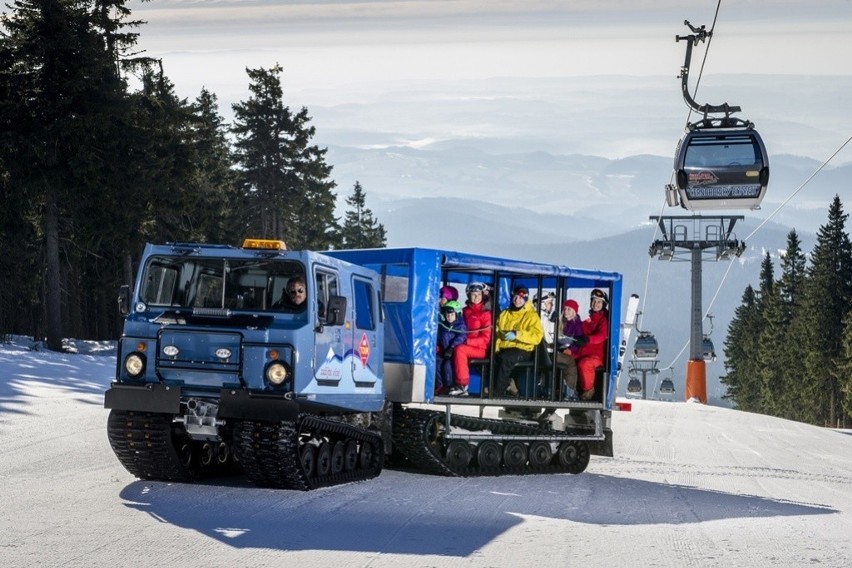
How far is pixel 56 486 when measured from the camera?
14.5m

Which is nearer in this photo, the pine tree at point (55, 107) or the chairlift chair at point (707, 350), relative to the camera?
the pine tree at point (55, 107)

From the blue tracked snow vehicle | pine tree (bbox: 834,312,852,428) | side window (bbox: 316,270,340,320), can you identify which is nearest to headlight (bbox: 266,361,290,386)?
the blue tracked snow vehicle

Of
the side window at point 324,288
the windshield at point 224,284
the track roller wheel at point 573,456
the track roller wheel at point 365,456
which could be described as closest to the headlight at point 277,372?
the windshield at point 224,284

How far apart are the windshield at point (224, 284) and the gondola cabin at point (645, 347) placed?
4630cm

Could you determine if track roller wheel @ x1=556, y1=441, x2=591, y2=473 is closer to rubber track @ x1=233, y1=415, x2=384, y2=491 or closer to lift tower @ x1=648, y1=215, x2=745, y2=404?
rubber track @ x1=233, y1=415, x2=384, y2=491

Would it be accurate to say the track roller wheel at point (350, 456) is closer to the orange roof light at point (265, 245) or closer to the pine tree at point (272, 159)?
the orange roof light at point (265, 245)

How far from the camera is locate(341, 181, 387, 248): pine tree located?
349 ft

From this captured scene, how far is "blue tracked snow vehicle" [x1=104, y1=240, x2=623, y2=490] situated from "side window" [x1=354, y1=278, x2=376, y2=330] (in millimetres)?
27

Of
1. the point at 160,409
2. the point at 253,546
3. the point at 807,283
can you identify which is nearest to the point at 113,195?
the point at 160,409

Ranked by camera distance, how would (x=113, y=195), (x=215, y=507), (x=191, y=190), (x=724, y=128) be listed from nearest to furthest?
(x=215, y=507) → (x=724, y=128) → (x=113, y=195) → (x=191, y=190)

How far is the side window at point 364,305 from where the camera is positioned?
1609 cm

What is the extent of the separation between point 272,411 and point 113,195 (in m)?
32.3

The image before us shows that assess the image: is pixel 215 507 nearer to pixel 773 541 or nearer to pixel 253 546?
pixel 253 546

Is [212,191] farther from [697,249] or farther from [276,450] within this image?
[276,450]
